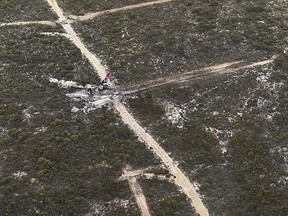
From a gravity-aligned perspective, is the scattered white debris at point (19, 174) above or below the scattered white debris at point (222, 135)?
above

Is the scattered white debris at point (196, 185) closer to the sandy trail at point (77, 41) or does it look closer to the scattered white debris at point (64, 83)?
the scattered white debris at point (64, 83)

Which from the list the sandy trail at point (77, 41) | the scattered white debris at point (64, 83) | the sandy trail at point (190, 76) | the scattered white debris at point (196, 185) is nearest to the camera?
the scattered white debris at point (196, 185)

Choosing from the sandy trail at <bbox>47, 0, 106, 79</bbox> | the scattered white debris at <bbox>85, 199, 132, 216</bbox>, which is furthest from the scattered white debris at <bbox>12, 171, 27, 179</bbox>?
the sandy trail at <bbox>47, 0, 106, 79</bbox>

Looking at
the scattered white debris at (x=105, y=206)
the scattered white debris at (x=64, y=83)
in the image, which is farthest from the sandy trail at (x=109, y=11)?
the scattered white debris at (x=105, y=206)

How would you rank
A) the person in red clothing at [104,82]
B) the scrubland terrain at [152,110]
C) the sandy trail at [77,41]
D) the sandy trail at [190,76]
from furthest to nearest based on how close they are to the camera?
the sandy trail at [77,41] → the sandy trail at [190,76] → the person in red clothing at [104,82] → the scrubland terrain at [152,110]

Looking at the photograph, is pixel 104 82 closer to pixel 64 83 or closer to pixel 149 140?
pixel 64 83

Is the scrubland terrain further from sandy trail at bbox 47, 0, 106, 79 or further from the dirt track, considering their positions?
sandy trail at bbox 47, 0, 106, 79
